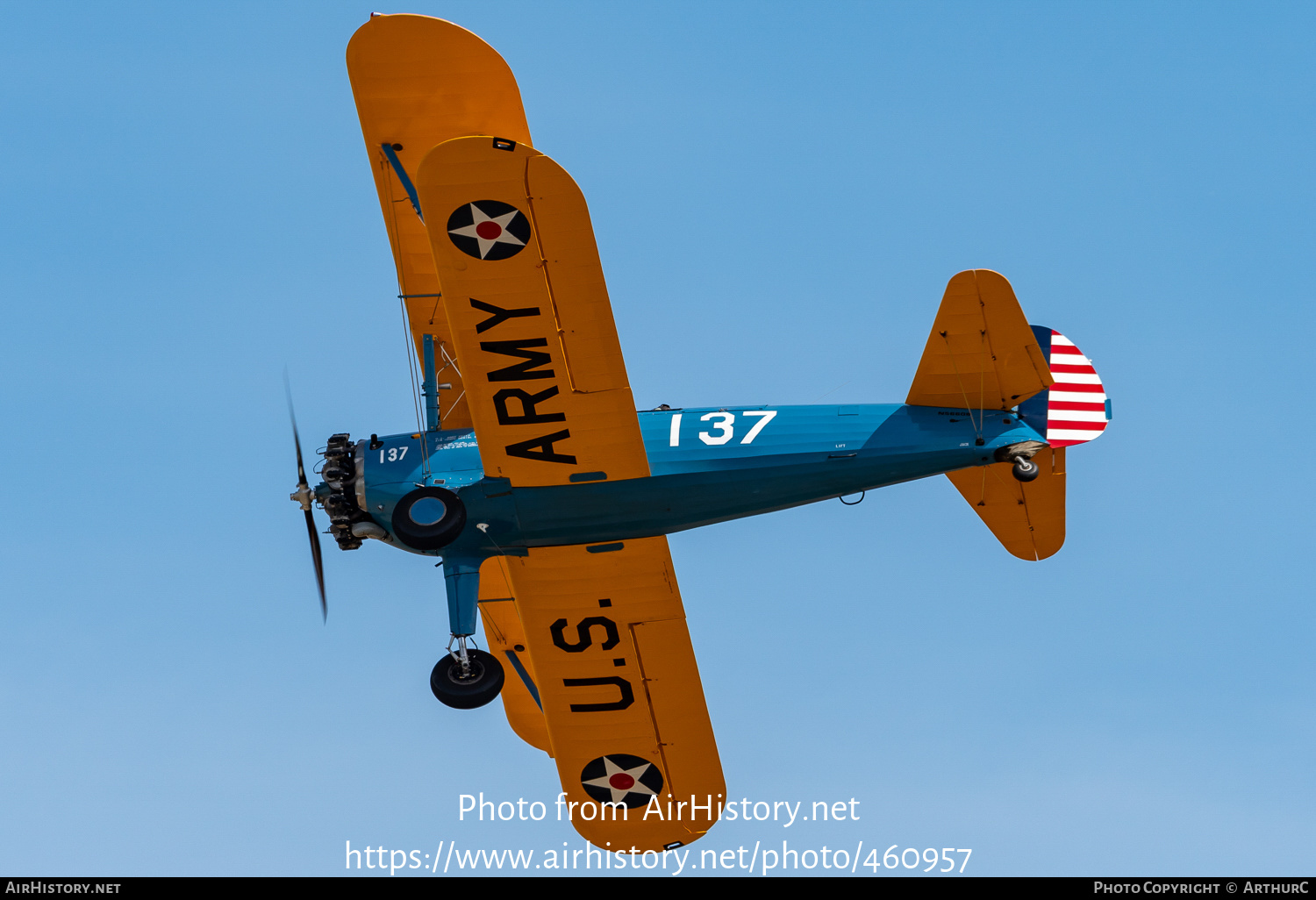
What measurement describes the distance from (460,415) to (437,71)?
3.46 meters

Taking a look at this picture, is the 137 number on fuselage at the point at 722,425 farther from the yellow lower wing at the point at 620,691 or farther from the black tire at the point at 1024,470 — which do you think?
the black tire at the point at 1024,470

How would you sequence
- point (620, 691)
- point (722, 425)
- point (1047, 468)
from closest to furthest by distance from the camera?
point (722, 425) → point (1047, 468) → point (620, 691)

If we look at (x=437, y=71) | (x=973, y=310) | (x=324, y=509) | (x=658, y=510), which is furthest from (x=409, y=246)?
(x=973, y=310)

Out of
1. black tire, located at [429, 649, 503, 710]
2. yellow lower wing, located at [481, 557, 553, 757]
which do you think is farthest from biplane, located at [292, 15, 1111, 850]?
yellow lower wing, located at [481, 557, 553, 757]

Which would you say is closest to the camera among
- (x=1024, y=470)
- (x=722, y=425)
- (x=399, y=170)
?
(x=1024, y=470)

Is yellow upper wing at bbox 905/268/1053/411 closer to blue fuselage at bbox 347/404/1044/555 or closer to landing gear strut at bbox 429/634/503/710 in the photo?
blue fuselage at bbox 347/404/1044/555

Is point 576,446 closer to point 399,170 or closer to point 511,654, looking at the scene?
point 399,170

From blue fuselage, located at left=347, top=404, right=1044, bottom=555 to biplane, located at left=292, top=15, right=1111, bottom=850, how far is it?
0.02 metres

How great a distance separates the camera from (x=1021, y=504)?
50.5 ft

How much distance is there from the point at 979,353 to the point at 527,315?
419 centimetres

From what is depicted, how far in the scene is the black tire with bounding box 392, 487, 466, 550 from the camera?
46.9 feet

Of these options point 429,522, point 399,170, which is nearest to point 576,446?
point 429,522
